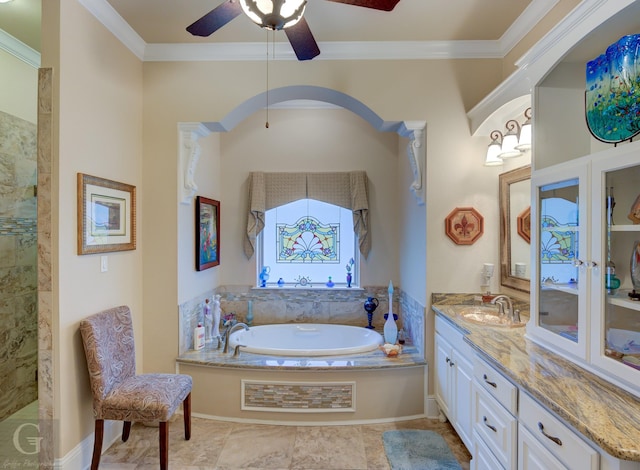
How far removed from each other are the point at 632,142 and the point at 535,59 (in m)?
0.80

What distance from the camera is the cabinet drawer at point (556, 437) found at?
3.61 ft

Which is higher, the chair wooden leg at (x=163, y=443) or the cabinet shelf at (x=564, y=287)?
the cabinet shelf at (x=564, y=287)

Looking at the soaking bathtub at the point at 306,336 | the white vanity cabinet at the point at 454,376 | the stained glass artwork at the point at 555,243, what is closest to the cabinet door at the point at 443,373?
the white vanity cabinet at the point at 454,376

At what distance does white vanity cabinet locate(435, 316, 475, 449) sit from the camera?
2166 mm

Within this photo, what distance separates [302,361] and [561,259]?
6.35ft

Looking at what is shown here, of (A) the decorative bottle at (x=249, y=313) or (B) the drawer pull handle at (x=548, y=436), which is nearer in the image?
(B) the drawer pull handle at (x=548, y=436)

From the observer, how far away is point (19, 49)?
8.66ft

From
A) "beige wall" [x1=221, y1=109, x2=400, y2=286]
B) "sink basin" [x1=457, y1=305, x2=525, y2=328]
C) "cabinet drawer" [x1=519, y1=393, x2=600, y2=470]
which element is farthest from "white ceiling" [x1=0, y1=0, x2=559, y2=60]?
"cabinet drawer" [x1=519, y1=393, x2=600, y2=470]

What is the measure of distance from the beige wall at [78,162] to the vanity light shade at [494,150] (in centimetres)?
277

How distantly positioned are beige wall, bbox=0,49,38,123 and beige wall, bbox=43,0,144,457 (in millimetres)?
859

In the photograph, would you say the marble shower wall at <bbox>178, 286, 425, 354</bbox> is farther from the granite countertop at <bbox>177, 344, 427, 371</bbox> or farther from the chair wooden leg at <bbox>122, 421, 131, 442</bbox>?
the chair wooden leg at <bbox>122, 421, 131, 442</bbox>

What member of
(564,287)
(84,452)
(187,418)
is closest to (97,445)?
(84,452)

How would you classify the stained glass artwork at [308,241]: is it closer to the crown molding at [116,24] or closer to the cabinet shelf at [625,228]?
the crown molding at [116,24]

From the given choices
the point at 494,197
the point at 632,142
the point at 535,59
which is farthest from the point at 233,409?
the point at 535,59
